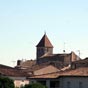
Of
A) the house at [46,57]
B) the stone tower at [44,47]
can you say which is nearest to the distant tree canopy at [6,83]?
the house at [46,57]

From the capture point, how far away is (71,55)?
131m

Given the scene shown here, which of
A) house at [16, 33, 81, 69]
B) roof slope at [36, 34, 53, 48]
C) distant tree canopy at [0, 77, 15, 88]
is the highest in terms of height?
roof slope at [36, 34, 53, 48]

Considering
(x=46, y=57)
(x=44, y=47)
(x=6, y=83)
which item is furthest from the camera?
(x=44, y=47)

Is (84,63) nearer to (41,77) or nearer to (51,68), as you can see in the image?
(51,68)

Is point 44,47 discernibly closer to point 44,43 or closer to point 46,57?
point 44,43

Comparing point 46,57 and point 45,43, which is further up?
point 45,43

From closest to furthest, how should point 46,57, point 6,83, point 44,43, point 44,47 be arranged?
point 6,83 < point 46,57 < point 44,43 < point 44,47

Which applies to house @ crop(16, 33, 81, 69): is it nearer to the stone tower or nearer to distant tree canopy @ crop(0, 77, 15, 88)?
the stone tower

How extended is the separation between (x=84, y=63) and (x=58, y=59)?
136 feet

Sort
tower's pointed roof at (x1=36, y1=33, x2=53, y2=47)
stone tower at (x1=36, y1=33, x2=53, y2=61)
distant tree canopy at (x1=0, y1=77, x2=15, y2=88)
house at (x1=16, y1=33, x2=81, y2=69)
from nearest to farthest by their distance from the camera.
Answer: distant tree canopy at (x1=0, y1=77, x2=15, y2=88)
house at (x1=16, y1=33, x2=81, y2=69)
tower's pointed roof at (x1=36, y1=33, x2=53, y2=47)
stone tower at (x1=36, y1=33, x2=53, y2=61)

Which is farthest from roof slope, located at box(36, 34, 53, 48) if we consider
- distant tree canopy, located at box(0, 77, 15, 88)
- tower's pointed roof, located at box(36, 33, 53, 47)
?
distant tree canopy, located at box(0, 77, 15, 88)

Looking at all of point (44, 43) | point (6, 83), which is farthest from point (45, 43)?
point (6, 83)

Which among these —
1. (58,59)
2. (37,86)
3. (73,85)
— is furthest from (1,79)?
(58,59)

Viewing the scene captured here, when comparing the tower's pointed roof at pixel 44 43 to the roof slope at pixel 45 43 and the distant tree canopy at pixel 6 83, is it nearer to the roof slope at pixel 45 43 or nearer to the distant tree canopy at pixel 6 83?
the roof slope at pixel 45 43
